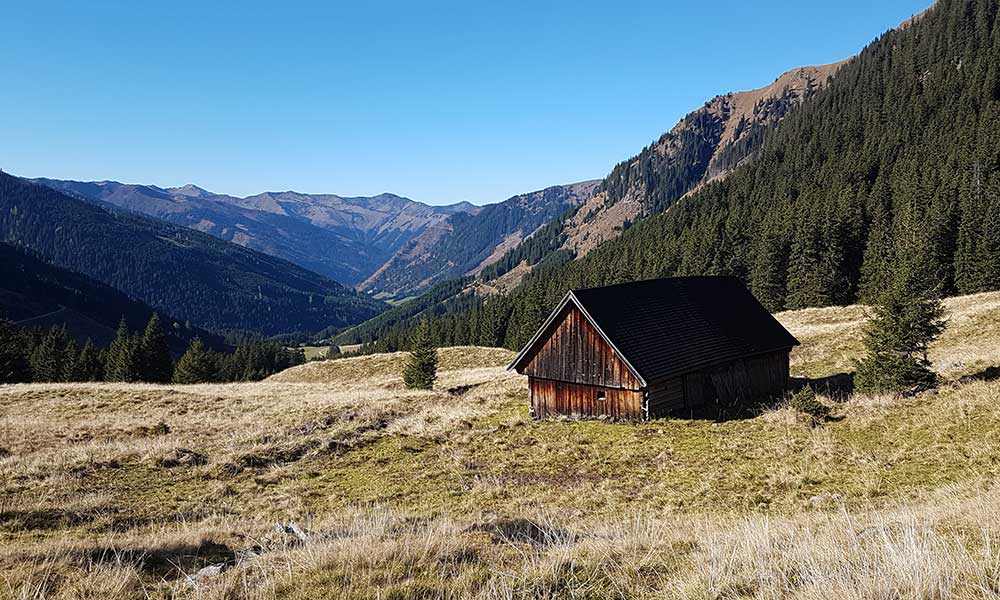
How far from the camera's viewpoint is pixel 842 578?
5.25 meters

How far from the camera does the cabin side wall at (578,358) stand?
27.4m

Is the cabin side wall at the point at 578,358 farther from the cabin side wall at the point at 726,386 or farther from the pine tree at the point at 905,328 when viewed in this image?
the pine tree at the point at 905,328

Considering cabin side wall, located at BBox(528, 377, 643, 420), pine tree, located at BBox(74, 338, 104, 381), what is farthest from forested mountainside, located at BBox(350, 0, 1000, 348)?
pine tree, located at BBox(74, 338, 104, 381)

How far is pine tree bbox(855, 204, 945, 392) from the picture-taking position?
22.7 metres

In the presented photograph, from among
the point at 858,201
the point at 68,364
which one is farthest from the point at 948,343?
the point at 68,364

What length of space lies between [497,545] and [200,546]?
542 cm

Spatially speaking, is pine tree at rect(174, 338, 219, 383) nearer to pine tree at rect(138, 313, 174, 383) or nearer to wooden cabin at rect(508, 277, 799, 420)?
pine tree at rect(138, 313, 174, 383)

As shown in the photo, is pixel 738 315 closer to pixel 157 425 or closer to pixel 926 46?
pixel 157 425

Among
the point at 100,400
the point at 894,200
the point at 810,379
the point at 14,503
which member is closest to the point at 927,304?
the point at 810,379

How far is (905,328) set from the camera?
23.0m

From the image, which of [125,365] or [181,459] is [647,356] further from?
[125,365]

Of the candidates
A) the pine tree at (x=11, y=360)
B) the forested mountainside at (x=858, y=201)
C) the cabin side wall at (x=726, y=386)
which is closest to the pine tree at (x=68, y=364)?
the pine tree at (x=11, y=360)

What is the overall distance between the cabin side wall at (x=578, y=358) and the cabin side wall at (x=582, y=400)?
53cm

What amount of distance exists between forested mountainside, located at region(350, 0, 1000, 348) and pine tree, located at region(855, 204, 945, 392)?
2269 mm
